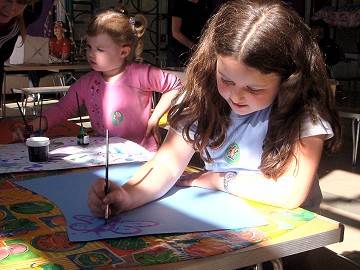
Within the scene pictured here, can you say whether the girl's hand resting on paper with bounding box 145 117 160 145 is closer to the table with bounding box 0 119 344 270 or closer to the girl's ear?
the girl's ear

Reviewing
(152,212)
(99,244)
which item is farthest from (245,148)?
(99,244)

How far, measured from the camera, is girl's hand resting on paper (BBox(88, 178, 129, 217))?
1.10 m

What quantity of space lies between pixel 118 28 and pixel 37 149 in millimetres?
861

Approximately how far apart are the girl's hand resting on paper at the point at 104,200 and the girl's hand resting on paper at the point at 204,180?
0.26 meters

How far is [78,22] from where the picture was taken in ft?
26.3

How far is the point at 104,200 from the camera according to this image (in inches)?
42.9

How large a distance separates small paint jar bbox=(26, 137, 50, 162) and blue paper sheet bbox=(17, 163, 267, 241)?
18cm

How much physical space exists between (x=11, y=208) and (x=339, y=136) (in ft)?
2.63

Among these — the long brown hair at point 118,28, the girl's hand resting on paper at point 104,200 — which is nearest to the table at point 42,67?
the long brown hair at point 118,28

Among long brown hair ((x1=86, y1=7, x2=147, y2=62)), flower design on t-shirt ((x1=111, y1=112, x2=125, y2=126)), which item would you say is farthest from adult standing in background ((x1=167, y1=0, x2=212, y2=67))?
flower design on t-shirt ((x1=111, y1=112, x2=125, y2=126))

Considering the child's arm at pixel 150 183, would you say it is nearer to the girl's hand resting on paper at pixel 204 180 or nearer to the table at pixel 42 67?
the girl's hand resting on paper at pixel 204 180

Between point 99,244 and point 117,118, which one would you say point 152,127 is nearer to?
point 117,118

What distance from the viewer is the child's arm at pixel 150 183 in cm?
112

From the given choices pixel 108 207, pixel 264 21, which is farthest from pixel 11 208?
pixel 264 21
